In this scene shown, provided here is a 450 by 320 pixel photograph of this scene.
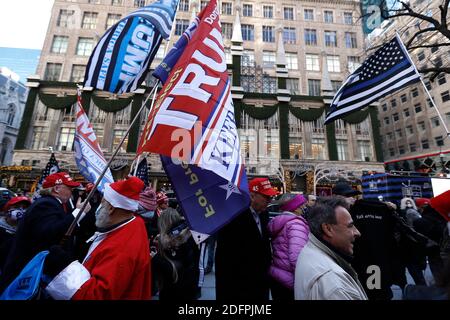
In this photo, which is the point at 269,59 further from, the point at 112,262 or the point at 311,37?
the point at 112,262

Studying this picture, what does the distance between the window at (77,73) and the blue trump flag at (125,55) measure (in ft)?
94.0

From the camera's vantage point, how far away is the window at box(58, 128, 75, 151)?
2617cm

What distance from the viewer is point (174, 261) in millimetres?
2760

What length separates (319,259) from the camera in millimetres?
1690

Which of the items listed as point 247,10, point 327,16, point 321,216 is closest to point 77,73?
point 247,10

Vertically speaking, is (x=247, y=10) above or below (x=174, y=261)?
above

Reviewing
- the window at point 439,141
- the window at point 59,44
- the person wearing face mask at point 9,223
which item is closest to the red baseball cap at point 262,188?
the person wearing face mask at point 9,223

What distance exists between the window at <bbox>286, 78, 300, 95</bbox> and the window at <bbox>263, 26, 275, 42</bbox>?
6.63m

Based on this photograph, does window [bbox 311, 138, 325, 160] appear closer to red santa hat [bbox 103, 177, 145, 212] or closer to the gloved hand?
red santa hat [bbox 103, 177, 145, 212]

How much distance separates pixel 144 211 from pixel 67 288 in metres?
2.93

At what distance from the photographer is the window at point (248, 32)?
32.3 meters

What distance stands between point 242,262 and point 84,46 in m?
36.6

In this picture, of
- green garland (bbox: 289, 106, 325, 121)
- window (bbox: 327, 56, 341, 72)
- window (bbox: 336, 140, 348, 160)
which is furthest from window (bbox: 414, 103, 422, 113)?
green garland (bbox: 289, 106, 325, 121)

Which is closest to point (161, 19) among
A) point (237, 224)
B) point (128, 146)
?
point (237, 224)
